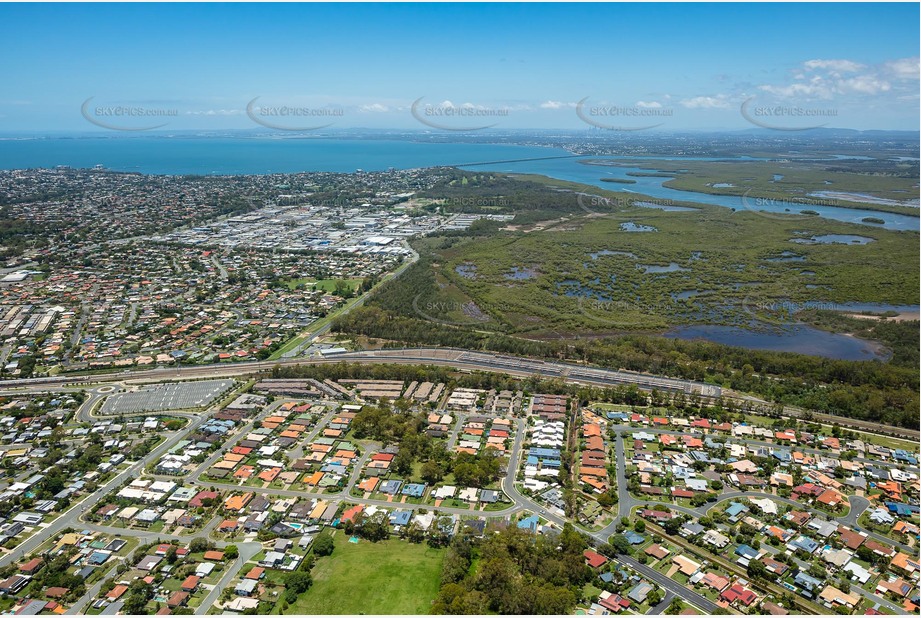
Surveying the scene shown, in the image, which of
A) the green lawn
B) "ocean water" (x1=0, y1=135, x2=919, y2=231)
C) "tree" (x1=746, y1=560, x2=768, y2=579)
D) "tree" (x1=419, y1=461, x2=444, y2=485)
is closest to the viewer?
the green lawn

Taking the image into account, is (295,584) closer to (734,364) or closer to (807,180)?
(734,364)

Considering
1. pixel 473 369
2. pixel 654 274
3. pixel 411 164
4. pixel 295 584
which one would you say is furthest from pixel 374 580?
pixel 411 164

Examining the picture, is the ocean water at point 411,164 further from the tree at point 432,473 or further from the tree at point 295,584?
the tree at point 295,584

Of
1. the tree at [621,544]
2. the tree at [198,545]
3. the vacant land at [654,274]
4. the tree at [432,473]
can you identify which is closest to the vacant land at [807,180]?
the vacant land at [654,274]

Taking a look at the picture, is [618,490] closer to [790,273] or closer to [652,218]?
[790,273]

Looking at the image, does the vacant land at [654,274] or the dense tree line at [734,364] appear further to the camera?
the vacant land at [654,274]

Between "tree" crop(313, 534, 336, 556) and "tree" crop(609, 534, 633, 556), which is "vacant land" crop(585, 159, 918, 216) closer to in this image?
"tree" crop(609, 534, 633, 556)

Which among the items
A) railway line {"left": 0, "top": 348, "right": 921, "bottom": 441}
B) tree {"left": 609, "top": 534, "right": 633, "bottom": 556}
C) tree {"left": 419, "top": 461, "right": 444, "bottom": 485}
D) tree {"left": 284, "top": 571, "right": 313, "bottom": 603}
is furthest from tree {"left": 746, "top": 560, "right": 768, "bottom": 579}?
tree {"left": 284, "top": 571, "right": 313, "bottom": 603}
